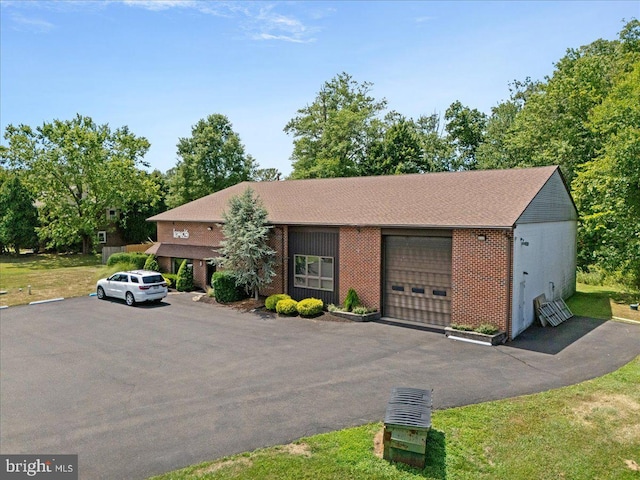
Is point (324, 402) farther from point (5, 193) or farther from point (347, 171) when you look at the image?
point (5, 193)

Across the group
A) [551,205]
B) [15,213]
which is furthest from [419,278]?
[15,213]

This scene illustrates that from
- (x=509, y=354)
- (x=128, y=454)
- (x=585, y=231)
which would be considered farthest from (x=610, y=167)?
(x=128, y=454)

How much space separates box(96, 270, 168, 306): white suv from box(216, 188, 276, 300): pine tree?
3.75m

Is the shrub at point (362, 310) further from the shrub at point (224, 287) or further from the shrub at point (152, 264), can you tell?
the shrub at point (152, 264)

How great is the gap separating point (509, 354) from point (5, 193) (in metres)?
46.7

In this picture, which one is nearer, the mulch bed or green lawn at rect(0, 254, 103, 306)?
the mulch bed

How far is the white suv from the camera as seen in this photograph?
850 inches

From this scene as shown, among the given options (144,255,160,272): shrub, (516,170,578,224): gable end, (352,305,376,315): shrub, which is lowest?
(352,305,376,315): shrub

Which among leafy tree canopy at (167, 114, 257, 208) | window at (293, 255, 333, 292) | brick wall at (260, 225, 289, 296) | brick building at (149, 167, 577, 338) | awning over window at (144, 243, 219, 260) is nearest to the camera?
brick building at (149, 167, 577, 338)

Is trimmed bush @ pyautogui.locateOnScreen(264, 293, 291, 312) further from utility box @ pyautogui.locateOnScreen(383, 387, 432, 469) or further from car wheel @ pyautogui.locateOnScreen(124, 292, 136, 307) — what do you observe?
utility box @ pyautogui.locateOnScreen(383, 387, 432, 469)

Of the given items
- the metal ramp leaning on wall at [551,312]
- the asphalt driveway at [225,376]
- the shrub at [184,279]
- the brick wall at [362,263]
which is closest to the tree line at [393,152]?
the metal ramp leaning on wall at [551,312]

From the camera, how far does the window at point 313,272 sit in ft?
65.0

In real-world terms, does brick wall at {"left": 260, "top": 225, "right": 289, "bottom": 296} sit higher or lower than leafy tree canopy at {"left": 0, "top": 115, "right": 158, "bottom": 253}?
lower

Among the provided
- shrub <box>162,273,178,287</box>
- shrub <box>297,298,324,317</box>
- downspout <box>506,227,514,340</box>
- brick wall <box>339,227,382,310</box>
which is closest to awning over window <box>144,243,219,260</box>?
shrub <box>162,273,178,287</box>
